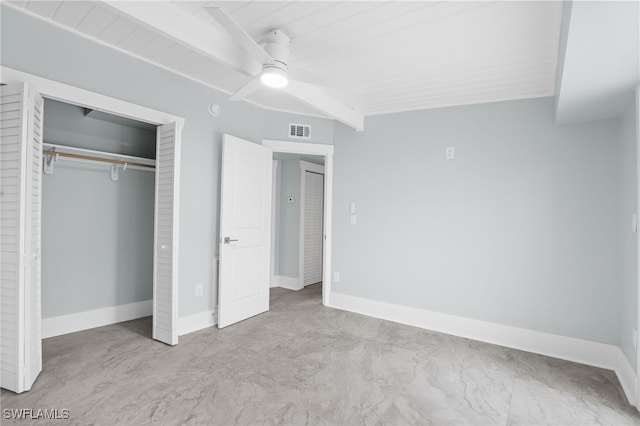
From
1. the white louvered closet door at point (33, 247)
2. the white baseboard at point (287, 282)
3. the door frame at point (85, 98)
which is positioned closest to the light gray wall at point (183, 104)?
the door frame at point (85, 98)

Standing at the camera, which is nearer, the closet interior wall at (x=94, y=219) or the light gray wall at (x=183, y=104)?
the light gray wall at (x=183, y=104)

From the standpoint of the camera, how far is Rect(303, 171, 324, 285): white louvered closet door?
5.57 meters

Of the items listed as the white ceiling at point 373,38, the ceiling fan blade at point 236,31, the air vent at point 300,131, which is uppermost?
the white ceiling at point 373,38

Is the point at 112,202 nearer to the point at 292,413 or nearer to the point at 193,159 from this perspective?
the point at 193,159

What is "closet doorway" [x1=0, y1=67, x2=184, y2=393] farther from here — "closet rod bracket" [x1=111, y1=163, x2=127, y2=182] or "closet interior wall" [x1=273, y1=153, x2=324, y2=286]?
"closet interior wall" [x1=273, y1=153, x2=324, y2=286]

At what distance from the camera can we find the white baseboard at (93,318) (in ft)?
10.3

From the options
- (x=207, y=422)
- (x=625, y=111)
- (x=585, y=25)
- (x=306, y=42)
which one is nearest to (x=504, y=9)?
(x=585, y=25)

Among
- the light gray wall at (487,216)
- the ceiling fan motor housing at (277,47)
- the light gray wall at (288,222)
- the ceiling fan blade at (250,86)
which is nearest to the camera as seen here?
the ceiling fan motor housing at (277,47)

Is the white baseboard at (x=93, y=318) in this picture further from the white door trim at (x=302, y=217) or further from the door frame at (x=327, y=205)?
the white door trim at (x=302, y=217)

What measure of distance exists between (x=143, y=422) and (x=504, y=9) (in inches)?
126

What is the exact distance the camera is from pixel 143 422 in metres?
1.92

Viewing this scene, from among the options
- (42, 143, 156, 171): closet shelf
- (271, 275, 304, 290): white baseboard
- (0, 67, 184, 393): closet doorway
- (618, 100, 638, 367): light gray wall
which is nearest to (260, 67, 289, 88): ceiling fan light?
(0, 67, 184, 393): closet doorway

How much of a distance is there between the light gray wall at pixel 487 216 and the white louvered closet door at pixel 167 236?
2.04m

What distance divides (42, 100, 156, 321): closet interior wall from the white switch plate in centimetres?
338
